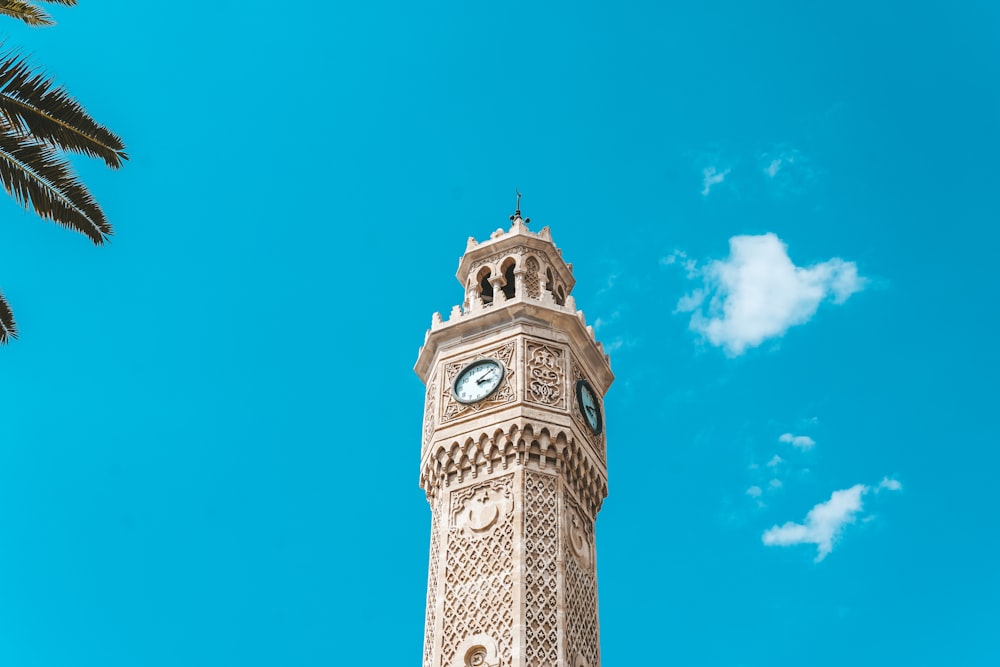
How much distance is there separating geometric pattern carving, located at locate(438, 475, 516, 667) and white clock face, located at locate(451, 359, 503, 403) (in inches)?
73.9

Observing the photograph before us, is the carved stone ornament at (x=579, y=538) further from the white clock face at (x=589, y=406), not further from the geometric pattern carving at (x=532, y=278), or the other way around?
the geometric pattern carving at (x=532, y=278)

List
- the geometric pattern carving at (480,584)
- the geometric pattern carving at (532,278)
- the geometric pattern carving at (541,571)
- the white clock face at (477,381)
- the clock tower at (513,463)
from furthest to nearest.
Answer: the geometric pattern carving at (532,278)
the white clock face at (477,381)
the clock tower at (513,463)
the geometric pattern carving at (480,584)
the geometric pattern carving at (541,571)

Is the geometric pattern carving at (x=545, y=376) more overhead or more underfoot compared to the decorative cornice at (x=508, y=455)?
more overhead

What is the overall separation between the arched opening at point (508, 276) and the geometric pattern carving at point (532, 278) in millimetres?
291

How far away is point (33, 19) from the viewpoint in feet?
44.0

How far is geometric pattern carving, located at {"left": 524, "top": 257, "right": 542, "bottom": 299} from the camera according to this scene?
2489cm

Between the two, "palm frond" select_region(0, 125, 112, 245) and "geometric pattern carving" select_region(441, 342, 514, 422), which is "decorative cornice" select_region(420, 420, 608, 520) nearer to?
"geometric pattern carving" select_region(441, 342, 514, 422)

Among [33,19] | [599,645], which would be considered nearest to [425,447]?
[599,645]

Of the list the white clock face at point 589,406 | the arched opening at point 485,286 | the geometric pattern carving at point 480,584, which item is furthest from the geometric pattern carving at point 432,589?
the arched opening at point 485,286

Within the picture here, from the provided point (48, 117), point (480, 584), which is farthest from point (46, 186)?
point (480, 584)

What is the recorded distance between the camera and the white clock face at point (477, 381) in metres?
22.7

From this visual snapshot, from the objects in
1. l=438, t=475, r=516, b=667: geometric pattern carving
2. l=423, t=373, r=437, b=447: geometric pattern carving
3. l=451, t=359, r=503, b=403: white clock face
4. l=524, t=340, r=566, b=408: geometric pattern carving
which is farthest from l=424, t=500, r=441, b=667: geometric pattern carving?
l=524, t=340, r=566, b=408: geometric pattern carving

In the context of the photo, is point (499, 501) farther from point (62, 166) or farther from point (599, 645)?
point (62, 166)

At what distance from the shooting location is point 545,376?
74.8 ft
